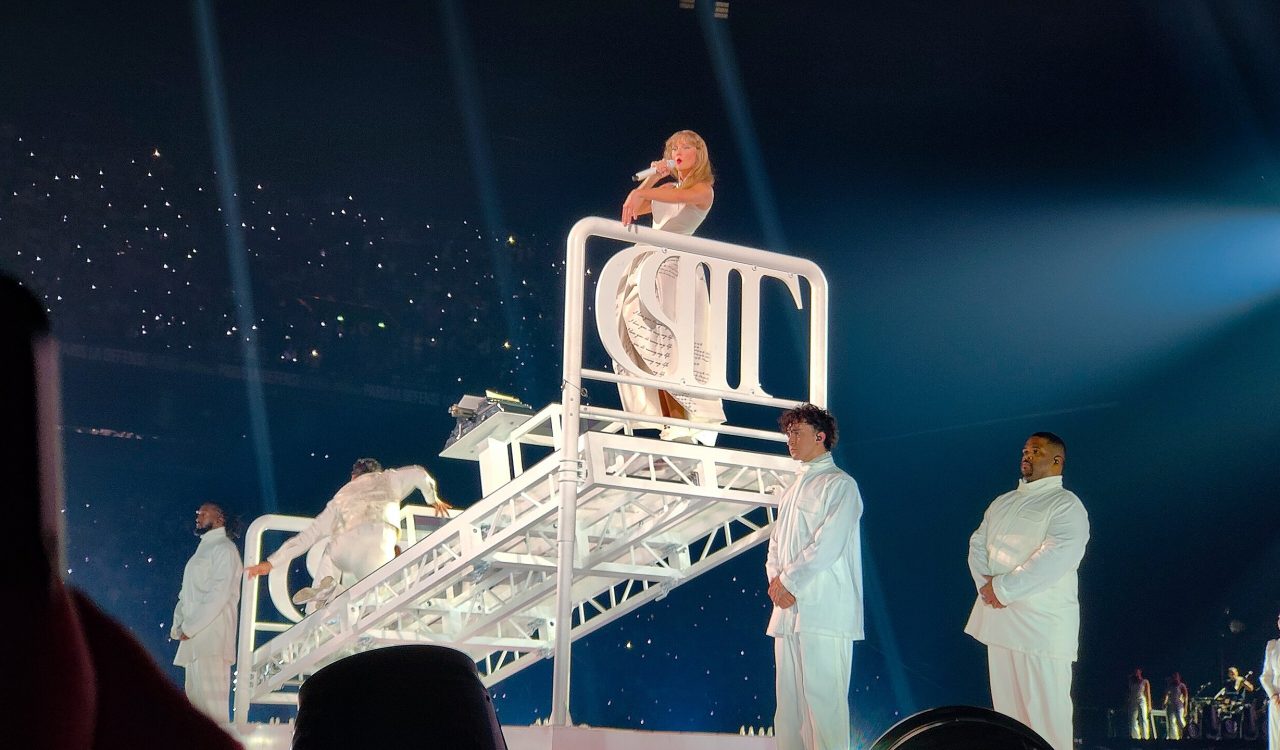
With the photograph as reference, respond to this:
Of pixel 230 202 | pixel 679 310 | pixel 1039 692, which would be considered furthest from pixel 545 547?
pixel 230 202

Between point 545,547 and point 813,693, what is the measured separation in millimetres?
1854

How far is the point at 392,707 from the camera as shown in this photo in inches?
47.9

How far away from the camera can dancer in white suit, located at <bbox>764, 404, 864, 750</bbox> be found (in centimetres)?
458

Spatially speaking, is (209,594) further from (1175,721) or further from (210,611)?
(1175,721)

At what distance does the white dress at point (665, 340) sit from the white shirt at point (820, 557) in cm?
74

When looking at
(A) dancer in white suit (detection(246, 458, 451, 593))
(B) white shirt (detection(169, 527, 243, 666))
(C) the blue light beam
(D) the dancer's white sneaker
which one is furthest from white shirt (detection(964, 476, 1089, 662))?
(C) the blue light beam

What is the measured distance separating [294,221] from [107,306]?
1796 millimetres

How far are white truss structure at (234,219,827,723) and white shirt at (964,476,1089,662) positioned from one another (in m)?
0.96

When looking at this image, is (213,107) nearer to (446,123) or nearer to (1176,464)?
(446,123)

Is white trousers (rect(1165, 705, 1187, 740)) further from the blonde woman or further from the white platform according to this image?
the white platform

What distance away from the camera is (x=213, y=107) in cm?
1170

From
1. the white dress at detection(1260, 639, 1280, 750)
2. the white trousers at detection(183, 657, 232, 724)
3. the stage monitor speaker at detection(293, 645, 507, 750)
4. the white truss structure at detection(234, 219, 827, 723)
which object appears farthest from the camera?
the white trousers at detection(183, 657, 232, 724)

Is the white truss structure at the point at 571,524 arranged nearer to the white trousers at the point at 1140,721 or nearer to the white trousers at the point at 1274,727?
the white trousers at the point at 1274,727

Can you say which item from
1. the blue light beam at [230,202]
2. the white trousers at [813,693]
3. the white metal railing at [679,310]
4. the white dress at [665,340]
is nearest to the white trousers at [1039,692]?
the white trousers at [813,693]
